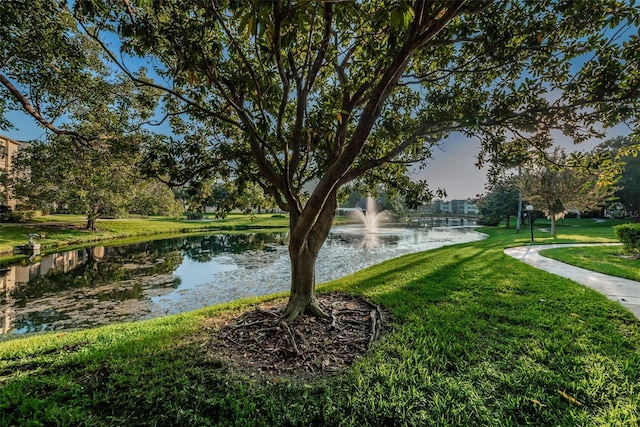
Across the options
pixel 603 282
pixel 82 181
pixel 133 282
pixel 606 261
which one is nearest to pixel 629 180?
pixel 606 261

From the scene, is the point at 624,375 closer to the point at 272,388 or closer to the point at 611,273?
the point at 272,388

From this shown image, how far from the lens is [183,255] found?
17.6 metres

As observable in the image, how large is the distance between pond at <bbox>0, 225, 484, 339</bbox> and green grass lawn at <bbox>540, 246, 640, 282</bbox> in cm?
774

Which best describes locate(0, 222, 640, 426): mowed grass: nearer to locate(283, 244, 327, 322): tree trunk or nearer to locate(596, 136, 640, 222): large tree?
locate(283, 244, 327, 322): tree trunk

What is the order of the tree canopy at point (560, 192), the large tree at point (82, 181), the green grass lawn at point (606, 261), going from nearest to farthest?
the large tree at point (82, 181), the green grass lawn at point (606, 261), the tree canopy at point (560, 192)

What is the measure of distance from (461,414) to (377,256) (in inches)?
542

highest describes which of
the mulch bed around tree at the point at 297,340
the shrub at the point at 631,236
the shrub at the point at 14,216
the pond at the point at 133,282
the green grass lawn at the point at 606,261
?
the shrub at the point at 14,216

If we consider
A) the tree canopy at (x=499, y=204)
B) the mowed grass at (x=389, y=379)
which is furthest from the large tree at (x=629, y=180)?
the mowed grass at (x=389, y=379)

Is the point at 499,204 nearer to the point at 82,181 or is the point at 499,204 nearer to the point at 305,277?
the point at 305,277

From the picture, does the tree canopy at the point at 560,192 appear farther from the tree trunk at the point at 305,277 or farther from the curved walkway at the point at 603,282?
the tree trunk at the point at 305,277

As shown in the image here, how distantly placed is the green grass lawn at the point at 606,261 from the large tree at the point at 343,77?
5163mm

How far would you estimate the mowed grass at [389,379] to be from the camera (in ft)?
8.71

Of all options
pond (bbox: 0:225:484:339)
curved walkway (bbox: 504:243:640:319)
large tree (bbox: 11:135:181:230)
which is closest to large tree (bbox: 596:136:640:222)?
curved walkway (bbox: 504:243:640:319)

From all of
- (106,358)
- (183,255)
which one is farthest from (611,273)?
(183,255)
